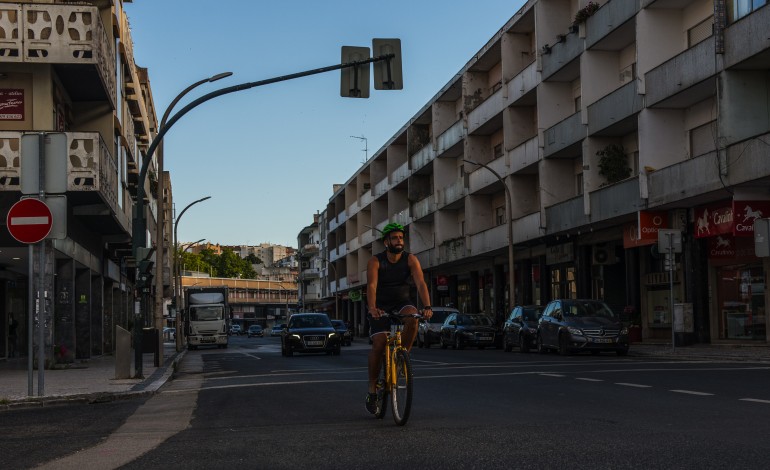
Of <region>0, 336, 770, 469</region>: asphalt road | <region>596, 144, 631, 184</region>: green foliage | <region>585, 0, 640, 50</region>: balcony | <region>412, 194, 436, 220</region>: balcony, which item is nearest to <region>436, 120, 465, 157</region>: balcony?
<region>412, 194, 436, 220</region>: balcony

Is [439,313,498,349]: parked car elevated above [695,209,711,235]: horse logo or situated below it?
below

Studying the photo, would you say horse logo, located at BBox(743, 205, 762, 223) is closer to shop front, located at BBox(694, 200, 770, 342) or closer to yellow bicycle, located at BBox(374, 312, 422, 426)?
shop front, located at BBox(694, 200, 770, 342)

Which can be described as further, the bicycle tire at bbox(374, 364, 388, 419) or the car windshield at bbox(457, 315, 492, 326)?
the car windshield at bbox(457, 315, 492, 326)

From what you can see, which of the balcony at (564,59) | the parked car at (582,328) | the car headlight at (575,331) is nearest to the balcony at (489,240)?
the balcony at (564,59)

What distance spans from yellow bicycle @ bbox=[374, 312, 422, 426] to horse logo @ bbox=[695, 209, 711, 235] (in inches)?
Result: 889

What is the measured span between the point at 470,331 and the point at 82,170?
Result: 17974mm

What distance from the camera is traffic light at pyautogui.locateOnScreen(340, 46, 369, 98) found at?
1828 centimetres

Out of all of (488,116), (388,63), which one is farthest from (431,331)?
(388,63)

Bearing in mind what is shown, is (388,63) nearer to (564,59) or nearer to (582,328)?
(582,328)

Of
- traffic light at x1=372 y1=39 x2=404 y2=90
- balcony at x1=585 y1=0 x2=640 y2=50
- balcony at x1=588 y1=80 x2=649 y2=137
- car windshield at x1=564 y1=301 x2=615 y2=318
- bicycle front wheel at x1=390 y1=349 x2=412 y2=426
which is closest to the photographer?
bicycle front wheel at x1=390 y1=349 x2=412 y2=426

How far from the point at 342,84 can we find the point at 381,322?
9492 mm

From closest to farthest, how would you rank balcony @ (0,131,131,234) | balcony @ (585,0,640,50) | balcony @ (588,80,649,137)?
1. balcony @ (0,131,131,234)
2. balcony @ (588,80,649,137)
3. balcony @ (585,0,640,50)

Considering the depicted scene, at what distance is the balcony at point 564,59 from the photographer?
125 feet

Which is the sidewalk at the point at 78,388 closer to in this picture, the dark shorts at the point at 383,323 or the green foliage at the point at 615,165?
the dark shorts at the point at 383,323
